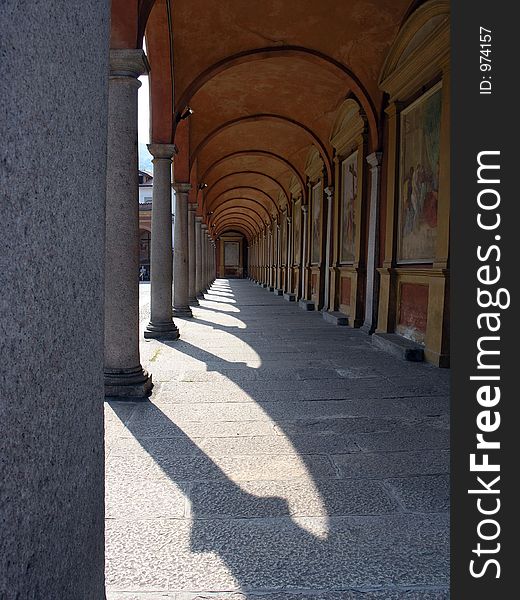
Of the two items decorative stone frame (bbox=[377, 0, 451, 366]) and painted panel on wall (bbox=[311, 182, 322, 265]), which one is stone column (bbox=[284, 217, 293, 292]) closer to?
painted panel on wall (bbox=[311, 182, 322, 265])

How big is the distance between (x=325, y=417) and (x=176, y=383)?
192 centimetres

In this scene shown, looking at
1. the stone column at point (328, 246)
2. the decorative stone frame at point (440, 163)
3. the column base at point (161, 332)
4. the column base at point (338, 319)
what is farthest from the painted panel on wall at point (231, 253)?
the column base at point (161, 332)

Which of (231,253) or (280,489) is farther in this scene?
(231,253)

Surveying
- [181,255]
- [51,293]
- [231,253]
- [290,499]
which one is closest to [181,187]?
[181,255]

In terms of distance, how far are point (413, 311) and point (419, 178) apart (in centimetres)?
206

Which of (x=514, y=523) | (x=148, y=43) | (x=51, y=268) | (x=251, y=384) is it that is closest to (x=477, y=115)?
(x=514, y=523)

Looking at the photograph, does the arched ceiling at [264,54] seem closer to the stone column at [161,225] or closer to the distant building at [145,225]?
the stone column at [161,225]

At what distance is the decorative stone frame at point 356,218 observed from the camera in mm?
10078

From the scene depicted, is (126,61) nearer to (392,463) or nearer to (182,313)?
→ (392,463)

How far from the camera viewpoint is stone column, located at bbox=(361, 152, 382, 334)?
29.5 ft

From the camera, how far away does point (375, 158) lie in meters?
8.96

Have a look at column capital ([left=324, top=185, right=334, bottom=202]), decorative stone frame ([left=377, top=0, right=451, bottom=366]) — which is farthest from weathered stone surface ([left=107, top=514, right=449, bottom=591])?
column capital ([left=324, top=185, right=334, bottom=202])

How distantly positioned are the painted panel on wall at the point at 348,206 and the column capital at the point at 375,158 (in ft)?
5.11

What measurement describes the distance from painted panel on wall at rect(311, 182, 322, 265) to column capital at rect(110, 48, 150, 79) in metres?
10.6
